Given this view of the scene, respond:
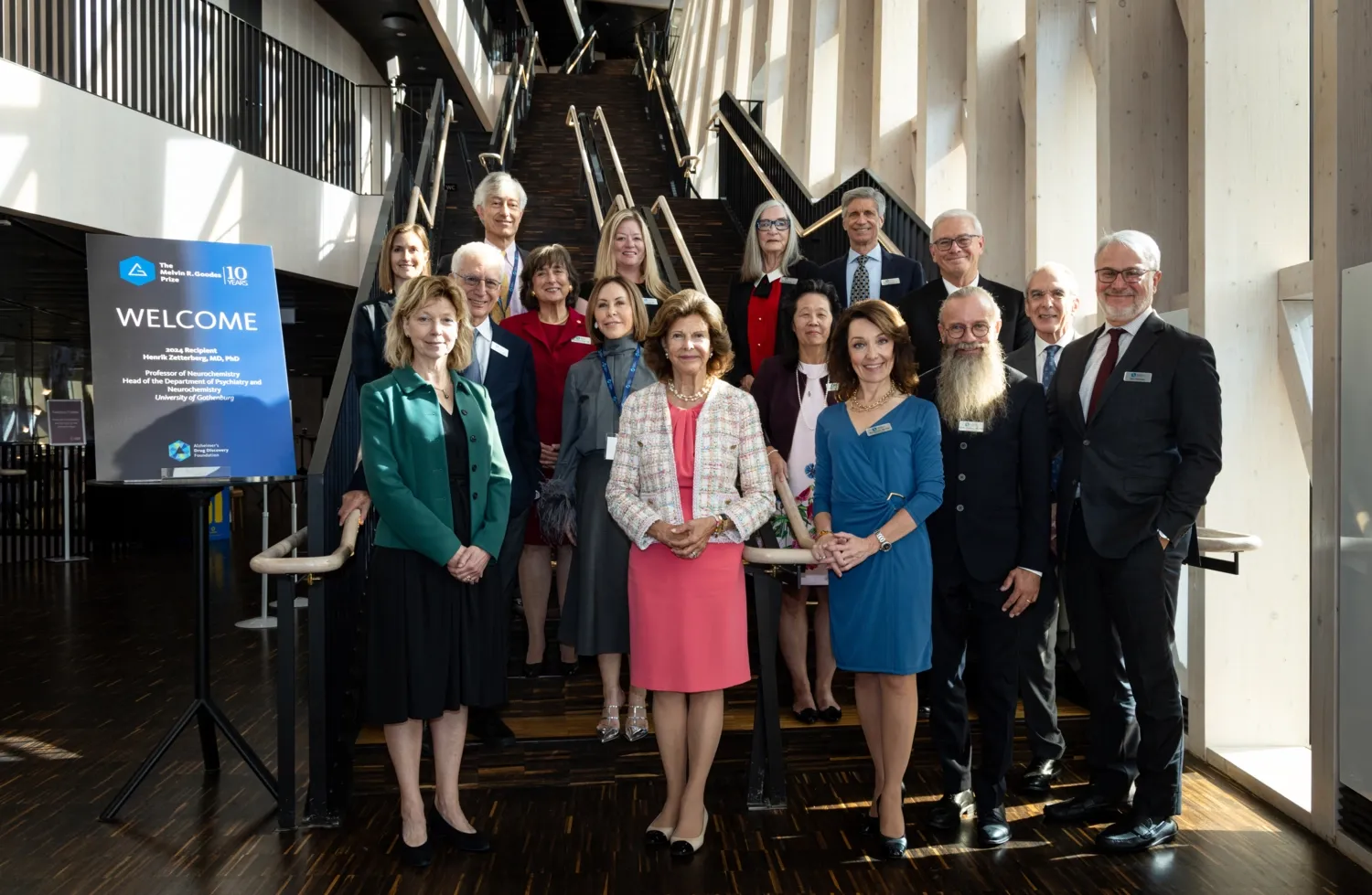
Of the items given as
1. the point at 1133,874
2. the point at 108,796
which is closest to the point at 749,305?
the point at 1133,874

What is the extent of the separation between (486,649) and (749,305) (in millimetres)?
2195

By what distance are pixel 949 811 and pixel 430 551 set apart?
6.33 feet

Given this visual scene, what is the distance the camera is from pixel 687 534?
10.9 ft

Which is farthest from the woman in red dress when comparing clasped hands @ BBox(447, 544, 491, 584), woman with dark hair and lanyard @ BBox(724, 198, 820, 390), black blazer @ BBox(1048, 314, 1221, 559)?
black blazer @ BBox(1048, 314, 1221, 559)

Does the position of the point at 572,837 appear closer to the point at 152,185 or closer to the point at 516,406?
the point at 516,406

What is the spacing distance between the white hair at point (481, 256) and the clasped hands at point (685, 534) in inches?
53.5

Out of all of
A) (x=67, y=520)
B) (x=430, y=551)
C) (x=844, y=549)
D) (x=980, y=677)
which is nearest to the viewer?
Answer: (x=430, y=551)

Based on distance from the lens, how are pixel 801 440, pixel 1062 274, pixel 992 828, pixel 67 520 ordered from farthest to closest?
pixel 67 520 < pixel 801 440 < pixel 1062 274 < pixel 992 828

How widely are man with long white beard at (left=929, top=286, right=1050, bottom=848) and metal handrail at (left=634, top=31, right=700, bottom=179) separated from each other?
8.30 meters

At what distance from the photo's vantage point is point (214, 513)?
535 inches

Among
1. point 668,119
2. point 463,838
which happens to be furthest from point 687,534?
point 668,119

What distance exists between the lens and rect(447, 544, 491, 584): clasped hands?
333 centimetres

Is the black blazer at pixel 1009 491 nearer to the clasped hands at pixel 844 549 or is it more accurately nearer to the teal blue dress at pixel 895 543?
the teal blue dress at pixel 895 543

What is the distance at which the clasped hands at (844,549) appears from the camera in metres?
3.36
